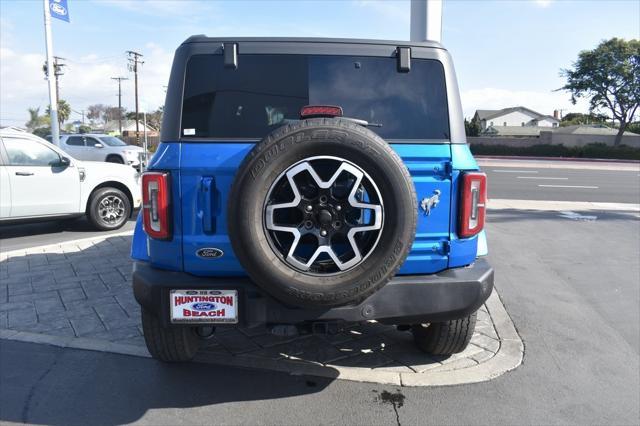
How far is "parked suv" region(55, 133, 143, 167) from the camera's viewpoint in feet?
69.1

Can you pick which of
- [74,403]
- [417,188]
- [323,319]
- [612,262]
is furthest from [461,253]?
[612,262]

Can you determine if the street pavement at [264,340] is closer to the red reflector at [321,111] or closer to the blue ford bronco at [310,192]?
the blue ford bronco at [310,192]

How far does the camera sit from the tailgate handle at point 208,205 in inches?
113

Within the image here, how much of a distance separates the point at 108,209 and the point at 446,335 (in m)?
6.49

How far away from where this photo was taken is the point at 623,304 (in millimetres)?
5039

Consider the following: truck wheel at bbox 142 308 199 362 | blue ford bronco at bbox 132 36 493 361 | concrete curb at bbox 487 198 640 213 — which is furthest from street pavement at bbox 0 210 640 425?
concrete curb at bbox 487 198 640 213

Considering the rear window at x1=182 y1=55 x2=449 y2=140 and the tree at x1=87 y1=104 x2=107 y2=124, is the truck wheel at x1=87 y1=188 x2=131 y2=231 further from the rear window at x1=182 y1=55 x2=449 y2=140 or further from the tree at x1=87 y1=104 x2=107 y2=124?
the tree at x1=87 y1=104 x2=107 y2=124

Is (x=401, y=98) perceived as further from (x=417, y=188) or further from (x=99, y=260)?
(x=99, y=260)

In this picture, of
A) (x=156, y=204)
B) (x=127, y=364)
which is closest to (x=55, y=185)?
(x=127, y=364)

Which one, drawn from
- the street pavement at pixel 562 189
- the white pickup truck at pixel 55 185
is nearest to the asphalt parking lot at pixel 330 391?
the white pickup truck at pixel 55 185

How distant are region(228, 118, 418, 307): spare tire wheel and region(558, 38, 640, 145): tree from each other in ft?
154

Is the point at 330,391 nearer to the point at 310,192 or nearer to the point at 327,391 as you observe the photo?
the point at 327,391

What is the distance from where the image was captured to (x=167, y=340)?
11.2ft

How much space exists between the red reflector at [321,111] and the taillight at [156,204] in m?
0.86
